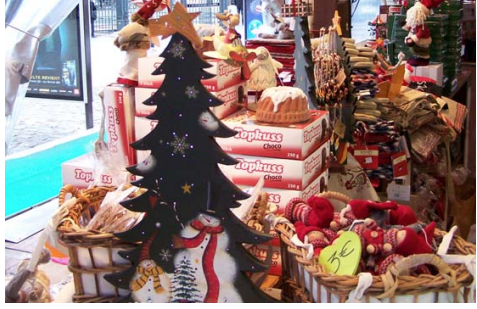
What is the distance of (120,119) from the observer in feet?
6.43

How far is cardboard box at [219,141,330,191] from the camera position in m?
1.64

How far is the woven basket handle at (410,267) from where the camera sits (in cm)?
100

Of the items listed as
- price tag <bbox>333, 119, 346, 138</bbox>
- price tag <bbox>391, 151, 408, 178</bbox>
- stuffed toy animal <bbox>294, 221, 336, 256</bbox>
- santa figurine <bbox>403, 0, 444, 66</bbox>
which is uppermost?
santa figurine <bbox>403, 0, 444, 66</bbox>

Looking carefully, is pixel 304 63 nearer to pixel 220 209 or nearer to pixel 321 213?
pixel 321 213

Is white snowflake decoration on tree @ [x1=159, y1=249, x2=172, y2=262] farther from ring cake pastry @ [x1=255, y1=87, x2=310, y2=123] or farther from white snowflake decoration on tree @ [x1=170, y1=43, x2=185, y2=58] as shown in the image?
ring cake pastry @ [x1=255, y1=87, x2=310, y2=123]

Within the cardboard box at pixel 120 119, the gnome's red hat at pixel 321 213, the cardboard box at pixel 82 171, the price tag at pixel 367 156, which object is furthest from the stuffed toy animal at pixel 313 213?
the price tag at pixel 367 156

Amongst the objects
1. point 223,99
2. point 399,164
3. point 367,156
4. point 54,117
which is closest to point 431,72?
point 399,164

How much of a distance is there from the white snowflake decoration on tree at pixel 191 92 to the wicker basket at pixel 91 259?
32cm

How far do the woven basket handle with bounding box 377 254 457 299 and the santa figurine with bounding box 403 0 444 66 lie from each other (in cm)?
301

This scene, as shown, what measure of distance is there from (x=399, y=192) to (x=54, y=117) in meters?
4.31

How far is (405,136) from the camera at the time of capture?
2.86 meters

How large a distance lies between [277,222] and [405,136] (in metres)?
→ 1.77

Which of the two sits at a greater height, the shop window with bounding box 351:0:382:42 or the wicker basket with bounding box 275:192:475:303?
the shop window with bounding box 351:0:382:42

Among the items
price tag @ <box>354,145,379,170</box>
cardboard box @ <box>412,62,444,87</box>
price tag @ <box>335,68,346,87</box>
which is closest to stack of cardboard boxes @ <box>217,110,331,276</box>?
price tag @ <box>335,68,346,87</box>
